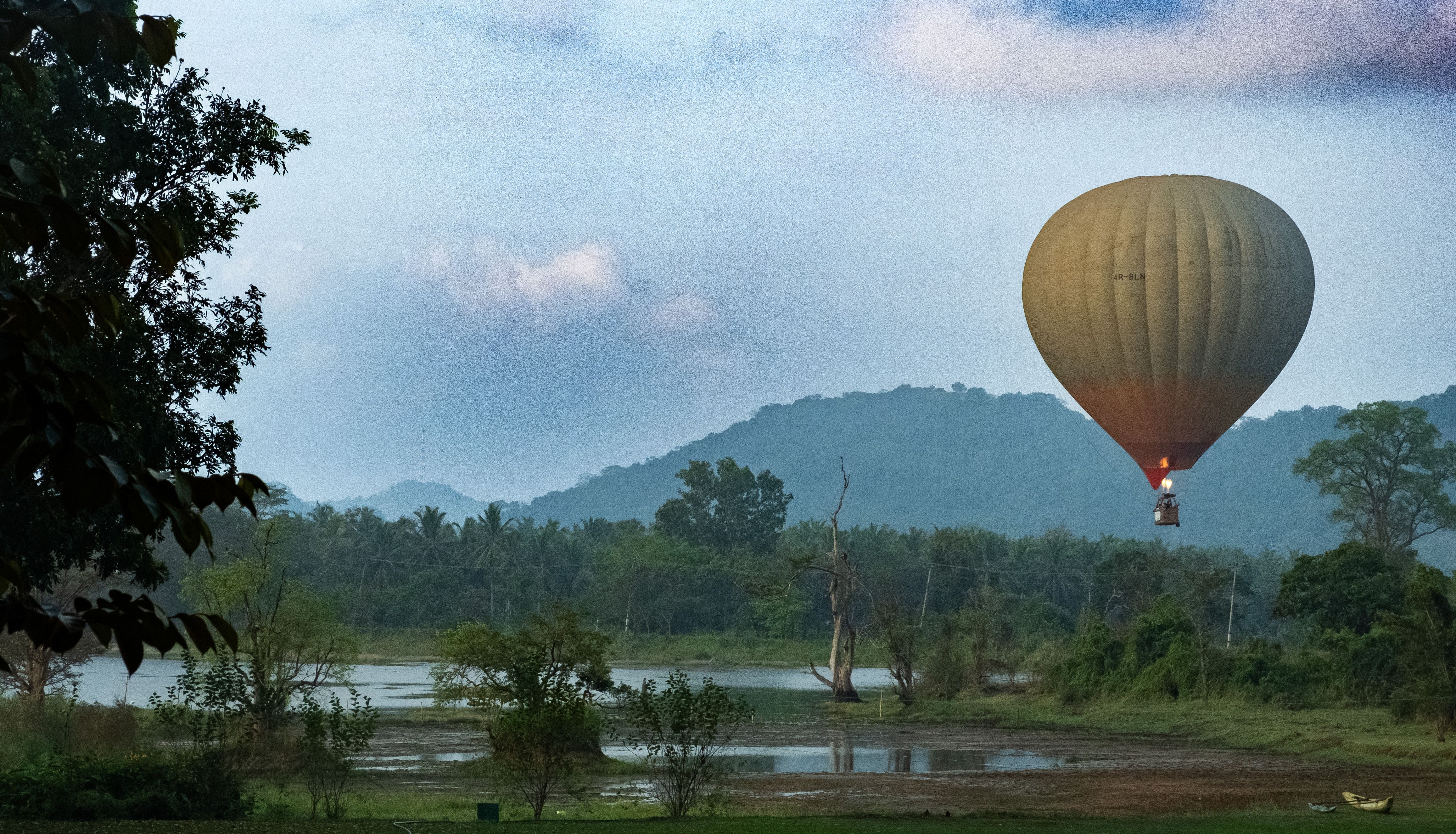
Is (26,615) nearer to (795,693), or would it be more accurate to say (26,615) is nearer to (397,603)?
(795,693)

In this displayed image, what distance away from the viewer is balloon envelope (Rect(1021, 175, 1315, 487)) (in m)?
35.5

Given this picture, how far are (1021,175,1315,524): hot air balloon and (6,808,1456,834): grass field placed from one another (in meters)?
13.2

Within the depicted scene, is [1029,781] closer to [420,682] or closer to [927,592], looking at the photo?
[420,682]

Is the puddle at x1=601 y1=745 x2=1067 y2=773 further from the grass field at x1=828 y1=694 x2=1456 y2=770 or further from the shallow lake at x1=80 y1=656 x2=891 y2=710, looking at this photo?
the grass field at x1=828 y1=694 x2=1456 y2=770

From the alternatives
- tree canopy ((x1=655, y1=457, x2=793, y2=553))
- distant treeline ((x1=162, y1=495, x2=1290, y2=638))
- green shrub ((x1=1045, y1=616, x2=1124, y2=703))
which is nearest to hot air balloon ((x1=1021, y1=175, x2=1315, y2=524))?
green shrub ((x1=1045, y1=616, x2=1124, y2=703))

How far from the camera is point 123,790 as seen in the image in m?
22.0

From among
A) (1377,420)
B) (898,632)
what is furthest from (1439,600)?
(1377,420)

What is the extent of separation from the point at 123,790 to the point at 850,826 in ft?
36.6

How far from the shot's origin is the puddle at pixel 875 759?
117ft

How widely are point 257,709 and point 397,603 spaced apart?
74420mm

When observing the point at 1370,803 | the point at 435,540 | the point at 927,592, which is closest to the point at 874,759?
the point at 1370,803

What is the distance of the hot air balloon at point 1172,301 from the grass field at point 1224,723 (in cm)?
849

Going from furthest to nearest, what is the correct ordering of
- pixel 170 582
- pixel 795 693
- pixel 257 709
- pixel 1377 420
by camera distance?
1. pixel 170 582
2. pixel 1377 420
3. pixel 795 693
4. pixel 257 709

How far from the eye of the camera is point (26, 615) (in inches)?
140
